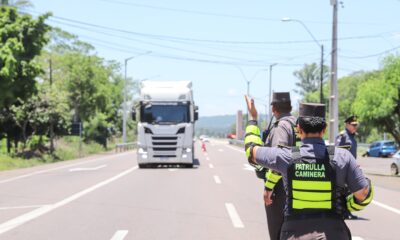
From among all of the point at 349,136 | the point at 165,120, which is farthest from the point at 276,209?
the point at 165,120

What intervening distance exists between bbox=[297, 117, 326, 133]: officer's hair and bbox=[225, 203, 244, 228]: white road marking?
18.7 ft

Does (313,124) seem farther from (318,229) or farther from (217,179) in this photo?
(217,179)

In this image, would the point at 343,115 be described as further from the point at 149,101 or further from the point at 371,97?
the point at 149,101

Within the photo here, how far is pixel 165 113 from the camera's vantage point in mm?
23500

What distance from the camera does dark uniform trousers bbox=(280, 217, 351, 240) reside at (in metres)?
3.66

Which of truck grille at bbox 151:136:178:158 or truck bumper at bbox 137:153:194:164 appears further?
truck bumper at bbox 137:153:194:164

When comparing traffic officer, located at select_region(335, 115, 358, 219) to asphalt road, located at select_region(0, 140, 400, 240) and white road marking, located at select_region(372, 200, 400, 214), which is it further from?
white road marking, located at select_region(372, 200, 400, 214)

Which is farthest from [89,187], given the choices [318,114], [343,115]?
[343,115]

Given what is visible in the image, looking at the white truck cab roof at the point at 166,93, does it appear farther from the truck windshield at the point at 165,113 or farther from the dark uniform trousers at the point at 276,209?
the dark uniform trousers at the point at 276,209

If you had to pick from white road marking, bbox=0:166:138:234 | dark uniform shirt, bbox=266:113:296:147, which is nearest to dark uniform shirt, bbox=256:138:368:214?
dark uniform shirt, bbox=266:113:296:147

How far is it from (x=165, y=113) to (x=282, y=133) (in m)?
18.3

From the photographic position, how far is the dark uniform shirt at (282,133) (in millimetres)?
5291

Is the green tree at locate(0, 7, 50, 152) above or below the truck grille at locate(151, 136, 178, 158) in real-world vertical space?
above

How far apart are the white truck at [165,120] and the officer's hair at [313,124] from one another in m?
19.4
